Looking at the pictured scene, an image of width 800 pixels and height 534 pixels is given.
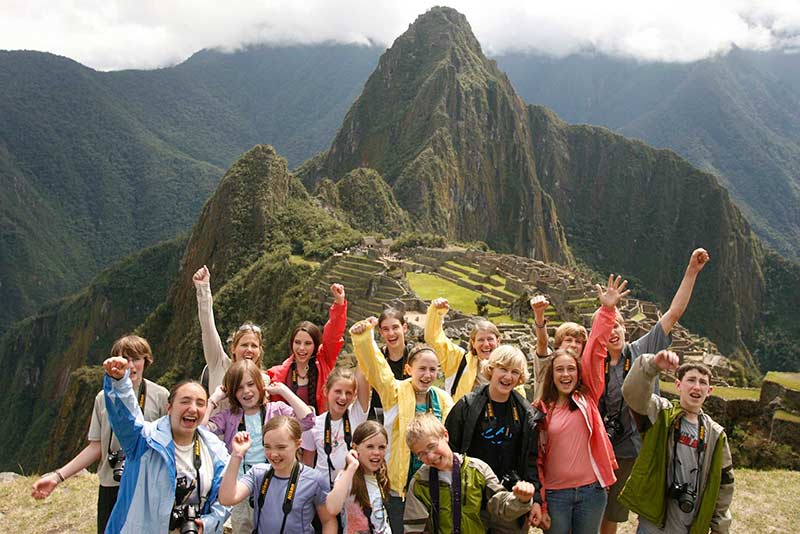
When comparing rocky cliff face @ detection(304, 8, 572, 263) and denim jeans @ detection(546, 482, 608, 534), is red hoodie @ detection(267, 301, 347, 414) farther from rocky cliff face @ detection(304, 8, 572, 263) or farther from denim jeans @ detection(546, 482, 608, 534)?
rocky cliff face @ detection(304, 8, 572, 263)

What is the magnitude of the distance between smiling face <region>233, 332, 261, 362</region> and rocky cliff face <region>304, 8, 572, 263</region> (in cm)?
9740

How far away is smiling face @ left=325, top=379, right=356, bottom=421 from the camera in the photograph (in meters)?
4.97

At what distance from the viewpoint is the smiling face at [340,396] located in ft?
16.3

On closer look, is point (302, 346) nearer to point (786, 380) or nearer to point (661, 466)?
point (661, 466)

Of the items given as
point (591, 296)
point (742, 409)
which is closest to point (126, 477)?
point (742, 409)

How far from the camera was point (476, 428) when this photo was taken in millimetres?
4590

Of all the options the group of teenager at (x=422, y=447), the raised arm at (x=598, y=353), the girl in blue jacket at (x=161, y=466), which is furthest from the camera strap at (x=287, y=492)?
the raised arm at (x=598, y=353)

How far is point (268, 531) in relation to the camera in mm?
4168

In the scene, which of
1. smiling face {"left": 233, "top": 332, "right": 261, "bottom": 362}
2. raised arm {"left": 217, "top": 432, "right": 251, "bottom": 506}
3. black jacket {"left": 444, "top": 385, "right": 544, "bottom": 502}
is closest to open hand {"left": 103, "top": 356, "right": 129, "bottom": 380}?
raised arm {"left": 217, "top": 432, "right": 251, "bottom": 506}

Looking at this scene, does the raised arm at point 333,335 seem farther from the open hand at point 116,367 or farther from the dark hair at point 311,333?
the open hand at point 116,367

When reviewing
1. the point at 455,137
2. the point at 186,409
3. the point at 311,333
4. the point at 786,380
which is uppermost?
the point at 455,137

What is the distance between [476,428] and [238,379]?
1944 mm

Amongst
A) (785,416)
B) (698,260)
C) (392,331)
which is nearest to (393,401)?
(392,331)

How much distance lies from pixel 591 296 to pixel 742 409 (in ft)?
102
